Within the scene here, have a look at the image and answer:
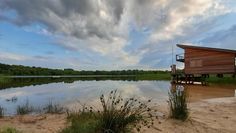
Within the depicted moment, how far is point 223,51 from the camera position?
3406 cm

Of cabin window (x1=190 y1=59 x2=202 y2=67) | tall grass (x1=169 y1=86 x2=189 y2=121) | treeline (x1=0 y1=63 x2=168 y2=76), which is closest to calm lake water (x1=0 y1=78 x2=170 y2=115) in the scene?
tall grass (x1=169 y1=86 x2=189 y2=121)

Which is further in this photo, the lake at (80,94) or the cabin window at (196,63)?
the cabin window at (196,63)

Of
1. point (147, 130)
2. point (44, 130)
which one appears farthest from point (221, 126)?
point (44, 130)

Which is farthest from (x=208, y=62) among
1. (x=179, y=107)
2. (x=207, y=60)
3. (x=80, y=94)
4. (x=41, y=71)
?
(x=41, y=71)

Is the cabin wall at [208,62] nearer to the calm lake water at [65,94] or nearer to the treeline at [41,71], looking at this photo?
the calm lake water at [65,94]

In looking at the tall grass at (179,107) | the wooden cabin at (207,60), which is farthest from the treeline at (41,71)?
the tall grass at (179,107)

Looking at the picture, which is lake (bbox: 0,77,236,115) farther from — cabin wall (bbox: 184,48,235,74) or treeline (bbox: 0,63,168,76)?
treeline (bbox: 0,63,168,76)

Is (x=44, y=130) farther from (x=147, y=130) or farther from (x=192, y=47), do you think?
(x=192, y=47)

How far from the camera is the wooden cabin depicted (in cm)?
3384

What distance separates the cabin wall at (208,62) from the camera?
112ft

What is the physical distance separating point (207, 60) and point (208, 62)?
0.32 meters

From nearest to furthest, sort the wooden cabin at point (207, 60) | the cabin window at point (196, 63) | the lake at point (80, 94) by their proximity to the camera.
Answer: the lake at point (80, 94) < the wooden cabin at point (207, 60) < the cabin window at point (196, 63)

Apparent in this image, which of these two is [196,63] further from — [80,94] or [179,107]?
[179,107]

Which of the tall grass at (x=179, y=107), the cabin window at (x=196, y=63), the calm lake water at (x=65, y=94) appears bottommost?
the calm lake water at (x=65, y=94)
